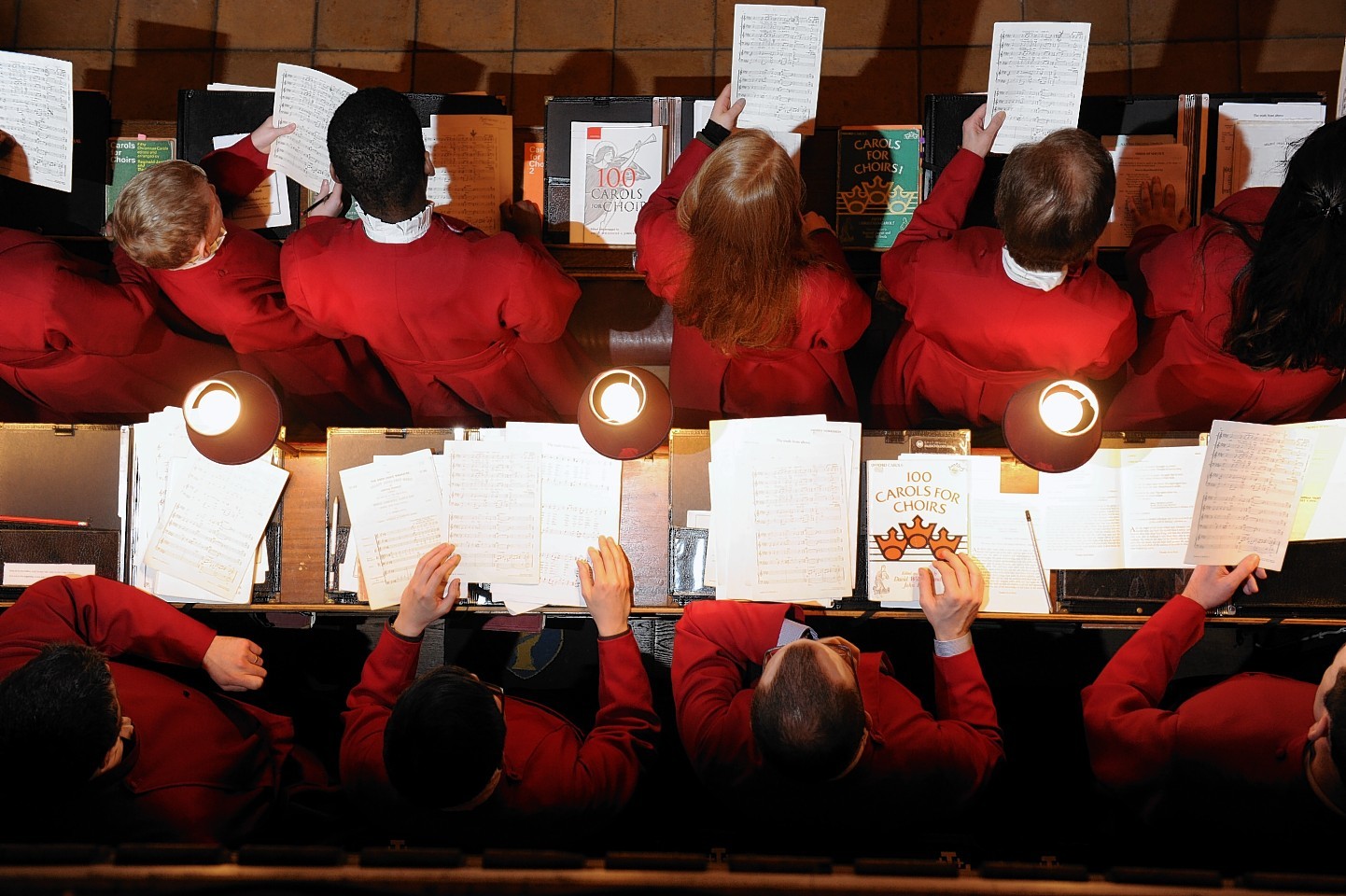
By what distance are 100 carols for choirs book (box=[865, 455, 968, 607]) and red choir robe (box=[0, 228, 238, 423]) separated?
2385mm

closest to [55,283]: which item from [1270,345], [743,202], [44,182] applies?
[44,182]

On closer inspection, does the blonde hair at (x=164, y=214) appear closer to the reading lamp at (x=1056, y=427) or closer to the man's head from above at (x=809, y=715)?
the man's head from above at (x=809, y=715)

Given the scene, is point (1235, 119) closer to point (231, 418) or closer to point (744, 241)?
point (744, 241)

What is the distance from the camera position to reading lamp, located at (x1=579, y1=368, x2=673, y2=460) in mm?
2146

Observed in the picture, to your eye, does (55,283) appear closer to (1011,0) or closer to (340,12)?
(340,12)

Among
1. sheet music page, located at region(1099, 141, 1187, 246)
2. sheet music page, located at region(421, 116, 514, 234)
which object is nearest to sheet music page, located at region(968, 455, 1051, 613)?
sheet music page, located at region(1099, 141, 1187, 246)

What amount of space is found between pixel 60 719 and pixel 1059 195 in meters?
2.72

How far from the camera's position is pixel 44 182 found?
3039mm

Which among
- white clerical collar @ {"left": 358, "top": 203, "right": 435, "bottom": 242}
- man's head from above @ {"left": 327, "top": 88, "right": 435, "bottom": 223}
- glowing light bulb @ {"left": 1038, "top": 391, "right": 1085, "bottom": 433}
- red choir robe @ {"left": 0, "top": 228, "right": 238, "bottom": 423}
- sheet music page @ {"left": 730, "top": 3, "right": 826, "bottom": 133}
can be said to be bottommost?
glowing light bulb @ {"left": 1038, "top": 391, "right": 1085, "bottom": 433}

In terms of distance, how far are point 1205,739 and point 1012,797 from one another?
0.78 m

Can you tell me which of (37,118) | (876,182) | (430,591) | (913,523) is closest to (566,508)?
(430,591)

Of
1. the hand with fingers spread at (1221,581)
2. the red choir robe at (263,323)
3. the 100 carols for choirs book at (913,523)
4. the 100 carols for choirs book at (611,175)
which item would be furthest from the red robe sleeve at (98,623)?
the hand with fingers spread at (1221,581)

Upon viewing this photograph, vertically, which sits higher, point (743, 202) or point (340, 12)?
point (340, 12)

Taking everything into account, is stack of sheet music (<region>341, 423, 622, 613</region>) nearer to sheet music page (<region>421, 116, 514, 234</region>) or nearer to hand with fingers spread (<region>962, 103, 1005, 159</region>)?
sheet music page (<region>421, 116, 514, 234</region>)
